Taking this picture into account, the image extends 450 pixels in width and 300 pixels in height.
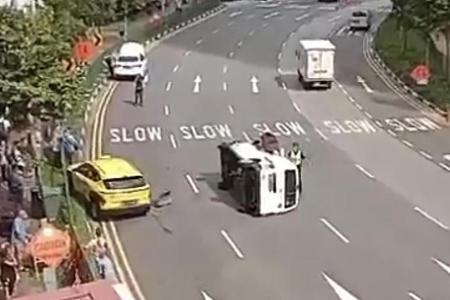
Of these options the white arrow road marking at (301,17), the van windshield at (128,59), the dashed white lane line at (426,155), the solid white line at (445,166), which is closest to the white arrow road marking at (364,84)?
the van windshield at (128,59)

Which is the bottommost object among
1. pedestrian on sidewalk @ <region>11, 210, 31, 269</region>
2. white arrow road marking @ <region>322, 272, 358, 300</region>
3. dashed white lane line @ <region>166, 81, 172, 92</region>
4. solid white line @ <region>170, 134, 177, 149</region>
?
solid white line @ <region>170, 134, 177, 149</region>

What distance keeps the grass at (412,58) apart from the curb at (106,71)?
14.9m

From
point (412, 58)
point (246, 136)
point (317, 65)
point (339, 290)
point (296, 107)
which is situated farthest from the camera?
point (412, 58)

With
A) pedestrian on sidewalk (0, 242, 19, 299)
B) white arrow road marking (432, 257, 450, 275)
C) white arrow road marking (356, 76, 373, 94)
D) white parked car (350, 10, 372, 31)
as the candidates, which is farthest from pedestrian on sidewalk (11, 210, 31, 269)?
white parked car (350, 10, 372, 31)

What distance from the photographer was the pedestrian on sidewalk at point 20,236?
31.7 meters

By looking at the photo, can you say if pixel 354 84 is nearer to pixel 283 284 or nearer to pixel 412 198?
pixel 412 198

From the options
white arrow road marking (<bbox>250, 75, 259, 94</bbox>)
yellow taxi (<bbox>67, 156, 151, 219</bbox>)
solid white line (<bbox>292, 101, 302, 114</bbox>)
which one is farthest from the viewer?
white arrow road marking (<bbox>250, 75, 259, 94</bbox>)

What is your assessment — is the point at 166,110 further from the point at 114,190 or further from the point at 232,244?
the point at 232,244

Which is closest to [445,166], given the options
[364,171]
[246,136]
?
[364,171]

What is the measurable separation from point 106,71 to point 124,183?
93.3 ft

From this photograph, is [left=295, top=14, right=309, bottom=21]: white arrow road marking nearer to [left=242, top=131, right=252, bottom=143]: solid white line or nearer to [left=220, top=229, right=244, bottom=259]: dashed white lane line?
[left=242, top=131, right=252, bottom=143]: solid white line

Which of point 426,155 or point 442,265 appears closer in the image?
point 442,265

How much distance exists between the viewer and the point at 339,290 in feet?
108

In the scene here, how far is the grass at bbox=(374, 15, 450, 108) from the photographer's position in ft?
203
